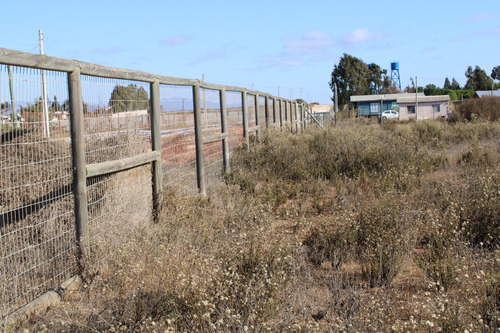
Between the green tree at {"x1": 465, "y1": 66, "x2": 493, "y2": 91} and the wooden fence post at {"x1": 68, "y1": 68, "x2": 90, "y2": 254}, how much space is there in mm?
88595

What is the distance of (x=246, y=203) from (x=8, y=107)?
392 centimetres

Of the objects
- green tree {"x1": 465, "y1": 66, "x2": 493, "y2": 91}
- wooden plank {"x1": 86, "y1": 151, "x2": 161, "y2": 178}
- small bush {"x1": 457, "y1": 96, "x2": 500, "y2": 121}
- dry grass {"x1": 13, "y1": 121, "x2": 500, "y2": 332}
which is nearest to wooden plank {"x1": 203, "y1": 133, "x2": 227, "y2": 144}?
dry grass {"x1": 13, "y1": 121, "x2": 500, "y2": 332}

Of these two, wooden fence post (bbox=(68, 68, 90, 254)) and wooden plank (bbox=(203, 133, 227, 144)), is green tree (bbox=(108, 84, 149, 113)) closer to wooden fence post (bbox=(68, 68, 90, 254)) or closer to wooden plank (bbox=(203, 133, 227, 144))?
wooden fence post (bbox=(68, 68, 90, 254))

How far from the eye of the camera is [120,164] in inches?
207

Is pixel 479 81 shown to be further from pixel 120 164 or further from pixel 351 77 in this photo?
pixel 120 164

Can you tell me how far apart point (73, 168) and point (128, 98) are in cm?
146

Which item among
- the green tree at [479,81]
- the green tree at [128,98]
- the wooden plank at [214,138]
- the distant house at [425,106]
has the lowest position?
the wooden plank at [214,138]

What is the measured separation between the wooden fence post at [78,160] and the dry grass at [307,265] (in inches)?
9.7

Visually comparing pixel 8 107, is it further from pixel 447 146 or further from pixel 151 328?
pixel 447 146

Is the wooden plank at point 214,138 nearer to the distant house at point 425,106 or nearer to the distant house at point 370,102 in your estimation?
the distant house at point 425,106

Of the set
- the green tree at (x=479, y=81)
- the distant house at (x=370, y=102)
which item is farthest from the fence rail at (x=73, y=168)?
the green tree at (x=479, y=81)

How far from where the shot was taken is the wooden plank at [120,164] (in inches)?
189

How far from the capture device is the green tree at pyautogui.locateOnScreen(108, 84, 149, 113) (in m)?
5.58

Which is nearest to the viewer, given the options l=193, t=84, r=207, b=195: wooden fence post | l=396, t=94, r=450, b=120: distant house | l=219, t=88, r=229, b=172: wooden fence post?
l=193, t=84, r=207, b=195: wooden fence post
